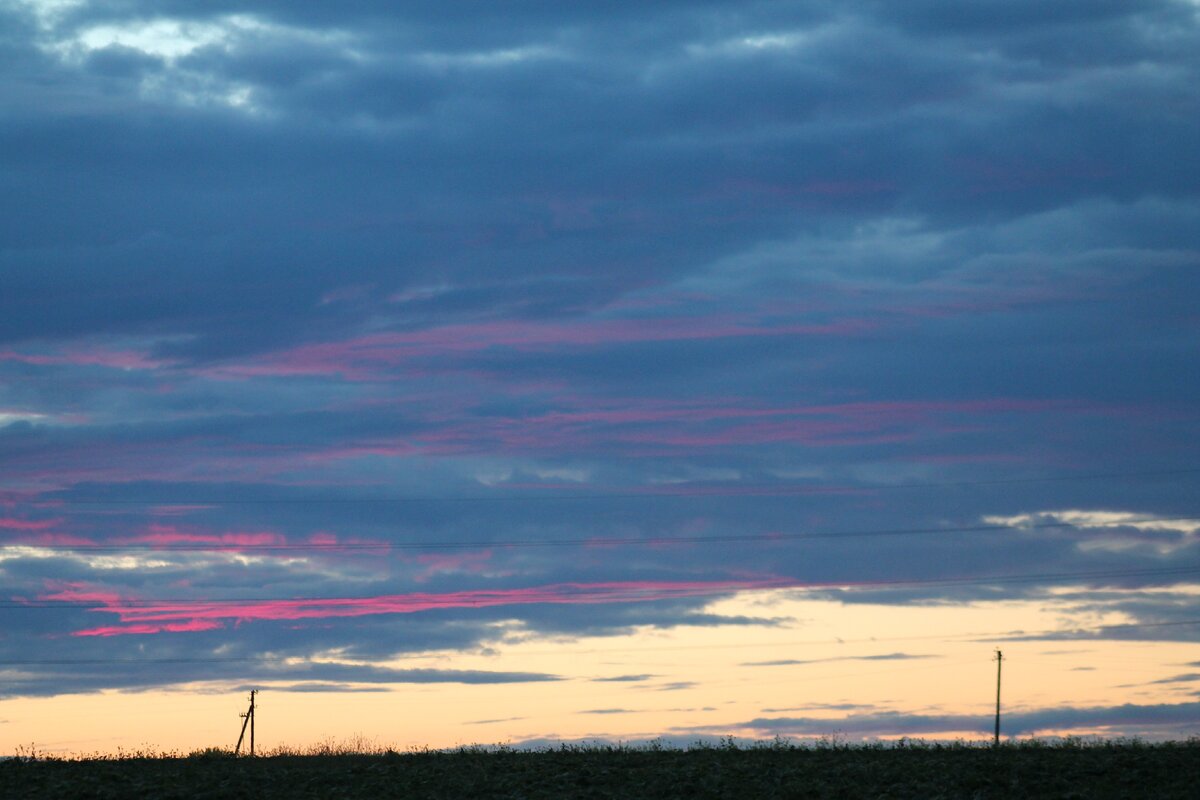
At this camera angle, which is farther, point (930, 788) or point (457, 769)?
point (457, 769)

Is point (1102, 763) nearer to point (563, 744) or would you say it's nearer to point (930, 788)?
point (930, 788)

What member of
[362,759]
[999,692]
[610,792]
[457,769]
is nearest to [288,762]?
[362,759]

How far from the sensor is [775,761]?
63.0 metres

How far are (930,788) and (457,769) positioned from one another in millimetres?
20507

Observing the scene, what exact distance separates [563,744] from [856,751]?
14.0 metres

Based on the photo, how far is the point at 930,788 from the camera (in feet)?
183

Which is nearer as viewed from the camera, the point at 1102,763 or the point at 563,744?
the point at 1102,763

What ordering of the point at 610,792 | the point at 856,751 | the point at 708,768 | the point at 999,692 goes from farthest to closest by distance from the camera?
1. the point at 999,692
2. the point at 856,751
3. the point at 708,768
4. the point at 610,792

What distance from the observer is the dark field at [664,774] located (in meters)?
56.1

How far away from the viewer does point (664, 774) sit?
196 ft

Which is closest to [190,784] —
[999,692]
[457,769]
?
[457,769]

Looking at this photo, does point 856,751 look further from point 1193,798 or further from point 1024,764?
point 1193,798

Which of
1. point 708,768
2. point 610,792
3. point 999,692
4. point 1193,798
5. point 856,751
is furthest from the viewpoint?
point 999,692

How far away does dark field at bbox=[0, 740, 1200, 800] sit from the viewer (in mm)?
56125
